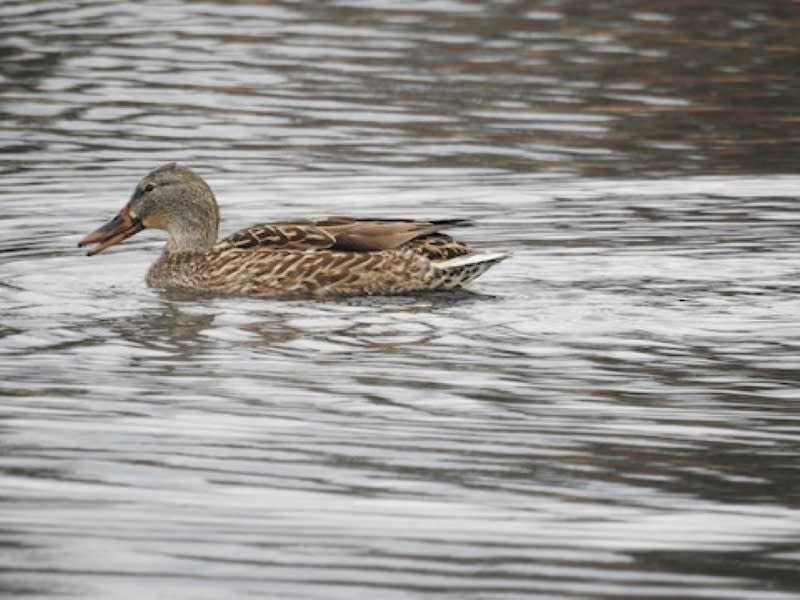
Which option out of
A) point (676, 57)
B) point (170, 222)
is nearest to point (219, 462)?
point (170, 222)

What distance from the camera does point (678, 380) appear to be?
388 inches

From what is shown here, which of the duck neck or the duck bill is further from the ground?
the duck bill

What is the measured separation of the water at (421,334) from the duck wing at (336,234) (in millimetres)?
454

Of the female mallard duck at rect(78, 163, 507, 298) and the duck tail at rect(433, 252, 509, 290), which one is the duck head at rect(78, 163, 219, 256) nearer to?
the female mallard duck at rect(78, 163, 507, 298)

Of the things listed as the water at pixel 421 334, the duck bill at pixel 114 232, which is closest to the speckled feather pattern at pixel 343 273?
the water at pixel 421 334

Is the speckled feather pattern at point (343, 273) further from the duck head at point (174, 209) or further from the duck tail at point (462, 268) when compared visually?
the duck head at point (174, 209)

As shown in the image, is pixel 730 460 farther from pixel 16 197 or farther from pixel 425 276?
pixel 16 197

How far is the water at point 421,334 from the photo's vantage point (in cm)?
696

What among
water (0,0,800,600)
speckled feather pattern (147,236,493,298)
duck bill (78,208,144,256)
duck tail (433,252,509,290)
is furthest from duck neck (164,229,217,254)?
duck tail (433,252,509,290)

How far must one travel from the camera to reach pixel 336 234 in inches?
516

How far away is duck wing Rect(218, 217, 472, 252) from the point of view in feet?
42.4

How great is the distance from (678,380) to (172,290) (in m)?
4.01

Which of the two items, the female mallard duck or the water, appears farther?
the female mallard duck

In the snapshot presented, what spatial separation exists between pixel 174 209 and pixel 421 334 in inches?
117
